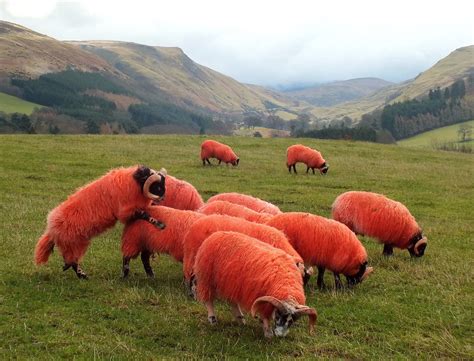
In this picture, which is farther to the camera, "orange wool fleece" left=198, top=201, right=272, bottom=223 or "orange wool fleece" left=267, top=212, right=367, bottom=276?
"orange wool fleece" left=198, top=201, right=272, bottom=223

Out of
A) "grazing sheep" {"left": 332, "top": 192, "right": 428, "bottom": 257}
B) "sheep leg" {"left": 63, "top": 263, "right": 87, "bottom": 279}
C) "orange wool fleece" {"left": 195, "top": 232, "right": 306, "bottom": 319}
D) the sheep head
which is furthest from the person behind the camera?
"grazing sheep" {"left": 332, "top": 192, "right": 428, "bottom": 257}

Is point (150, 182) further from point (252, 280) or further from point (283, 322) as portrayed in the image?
point (283, 322)

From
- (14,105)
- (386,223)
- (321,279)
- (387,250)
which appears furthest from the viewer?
(14,105)

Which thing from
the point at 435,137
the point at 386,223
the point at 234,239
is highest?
the point at 234,239

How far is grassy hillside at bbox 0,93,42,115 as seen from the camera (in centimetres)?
13812

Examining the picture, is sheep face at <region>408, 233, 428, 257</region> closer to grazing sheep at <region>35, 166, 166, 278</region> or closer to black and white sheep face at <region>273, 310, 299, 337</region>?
grazing sheep at <region>35, 166, 166, 278</region>

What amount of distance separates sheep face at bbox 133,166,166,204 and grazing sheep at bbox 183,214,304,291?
1802mm

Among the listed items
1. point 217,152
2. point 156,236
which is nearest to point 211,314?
Result: point 156,236

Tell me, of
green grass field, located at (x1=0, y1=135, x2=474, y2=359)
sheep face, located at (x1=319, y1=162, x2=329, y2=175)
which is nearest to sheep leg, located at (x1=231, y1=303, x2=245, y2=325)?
green grass field, located at (x1=0, y1=135, x2=474, y2=359)

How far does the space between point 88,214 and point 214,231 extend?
3.30 meters

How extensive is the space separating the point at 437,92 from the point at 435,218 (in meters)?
152

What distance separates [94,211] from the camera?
437 inches

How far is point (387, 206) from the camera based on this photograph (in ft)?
45.5

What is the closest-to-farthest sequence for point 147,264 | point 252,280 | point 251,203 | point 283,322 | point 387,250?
point 283,322
point 252,280
point 147,264
point 387,250
point 251,203
